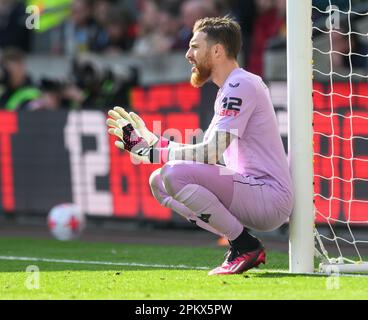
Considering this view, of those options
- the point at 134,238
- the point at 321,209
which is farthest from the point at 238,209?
the point at 134,238

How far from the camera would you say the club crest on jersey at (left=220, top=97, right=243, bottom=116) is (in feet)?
21.5

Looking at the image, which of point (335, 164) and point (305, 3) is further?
point (335, 164)

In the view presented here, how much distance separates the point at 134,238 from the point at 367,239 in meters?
2.42

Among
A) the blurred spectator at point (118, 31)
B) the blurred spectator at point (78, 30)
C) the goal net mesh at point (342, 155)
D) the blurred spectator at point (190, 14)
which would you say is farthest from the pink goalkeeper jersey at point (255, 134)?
the blurred spectator at point (78, 30)

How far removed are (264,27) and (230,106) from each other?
6.84 m

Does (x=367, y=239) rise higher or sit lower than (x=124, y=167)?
lower

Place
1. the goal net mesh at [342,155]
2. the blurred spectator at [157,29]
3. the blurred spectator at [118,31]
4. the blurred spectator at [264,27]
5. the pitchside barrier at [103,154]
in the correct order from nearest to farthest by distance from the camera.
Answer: the goal net mesh at [342,155]
the pitchside barrier at [103,154]
the blurred spectator at [264,27]
the blurred spectator at [157,29]
the blurred spectator at [118,31]

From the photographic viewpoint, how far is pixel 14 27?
1636 cm

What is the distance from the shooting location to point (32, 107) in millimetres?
13328

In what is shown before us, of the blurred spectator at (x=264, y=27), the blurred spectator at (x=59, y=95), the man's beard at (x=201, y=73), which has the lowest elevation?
the man's beard at (x=201, y=73)

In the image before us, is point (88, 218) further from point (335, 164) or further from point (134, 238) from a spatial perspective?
point (335, 164)

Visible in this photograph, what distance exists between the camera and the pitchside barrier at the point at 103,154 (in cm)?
1003

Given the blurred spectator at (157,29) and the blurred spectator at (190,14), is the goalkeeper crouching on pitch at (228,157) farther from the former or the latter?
the blurred spectator at (157,29)

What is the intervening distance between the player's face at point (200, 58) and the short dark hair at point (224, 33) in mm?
47
